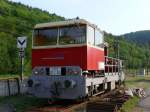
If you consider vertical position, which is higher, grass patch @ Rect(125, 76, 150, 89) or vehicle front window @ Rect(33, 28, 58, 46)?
vehicle front window @ Rect(33, 28, 58, 46)

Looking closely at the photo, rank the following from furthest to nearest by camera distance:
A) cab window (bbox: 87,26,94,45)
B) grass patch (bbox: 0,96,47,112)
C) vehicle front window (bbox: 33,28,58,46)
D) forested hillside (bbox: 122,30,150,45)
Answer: forested hillside (bbox: 122,30,150,45) → vehicle front window (bbox: 33,28,58,46) → cab window (bbox: 87,26,94,45) → grass patch (bbox: 0,96,47,112)

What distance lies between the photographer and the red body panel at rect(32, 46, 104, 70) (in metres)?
13.8

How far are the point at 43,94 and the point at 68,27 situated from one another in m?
2.90

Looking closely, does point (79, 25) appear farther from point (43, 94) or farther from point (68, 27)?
point (43, 94)

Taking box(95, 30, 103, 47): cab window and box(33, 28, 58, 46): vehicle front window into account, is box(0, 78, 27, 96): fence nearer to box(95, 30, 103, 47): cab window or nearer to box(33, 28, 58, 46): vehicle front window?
box(33, 28, 58, 46): vehicle front window

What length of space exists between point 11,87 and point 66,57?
350 cm

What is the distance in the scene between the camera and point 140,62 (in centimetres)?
11131

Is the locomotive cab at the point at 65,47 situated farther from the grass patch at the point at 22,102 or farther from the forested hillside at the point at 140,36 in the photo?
the forested hillside at the point at 140,36

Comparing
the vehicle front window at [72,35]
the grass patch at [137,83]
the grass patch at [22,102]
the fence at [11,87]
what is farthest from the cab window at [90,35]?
the grass patch at [137,83]

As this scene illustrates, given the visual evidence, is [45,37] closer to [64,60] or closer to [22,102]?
[64,60]

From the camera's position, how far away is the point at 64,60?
45.9ft

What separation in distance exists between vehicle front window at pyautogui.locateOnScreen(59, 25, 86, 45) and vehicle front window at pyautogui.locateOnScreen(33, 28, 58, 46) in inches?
10.9

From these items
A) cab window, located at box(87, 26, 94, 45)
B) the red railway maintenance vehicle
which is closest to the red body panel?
the red railway maintenance vehicle

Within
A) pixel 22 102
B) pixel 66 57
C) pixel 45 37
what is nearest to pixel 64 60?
pixel 66 57
